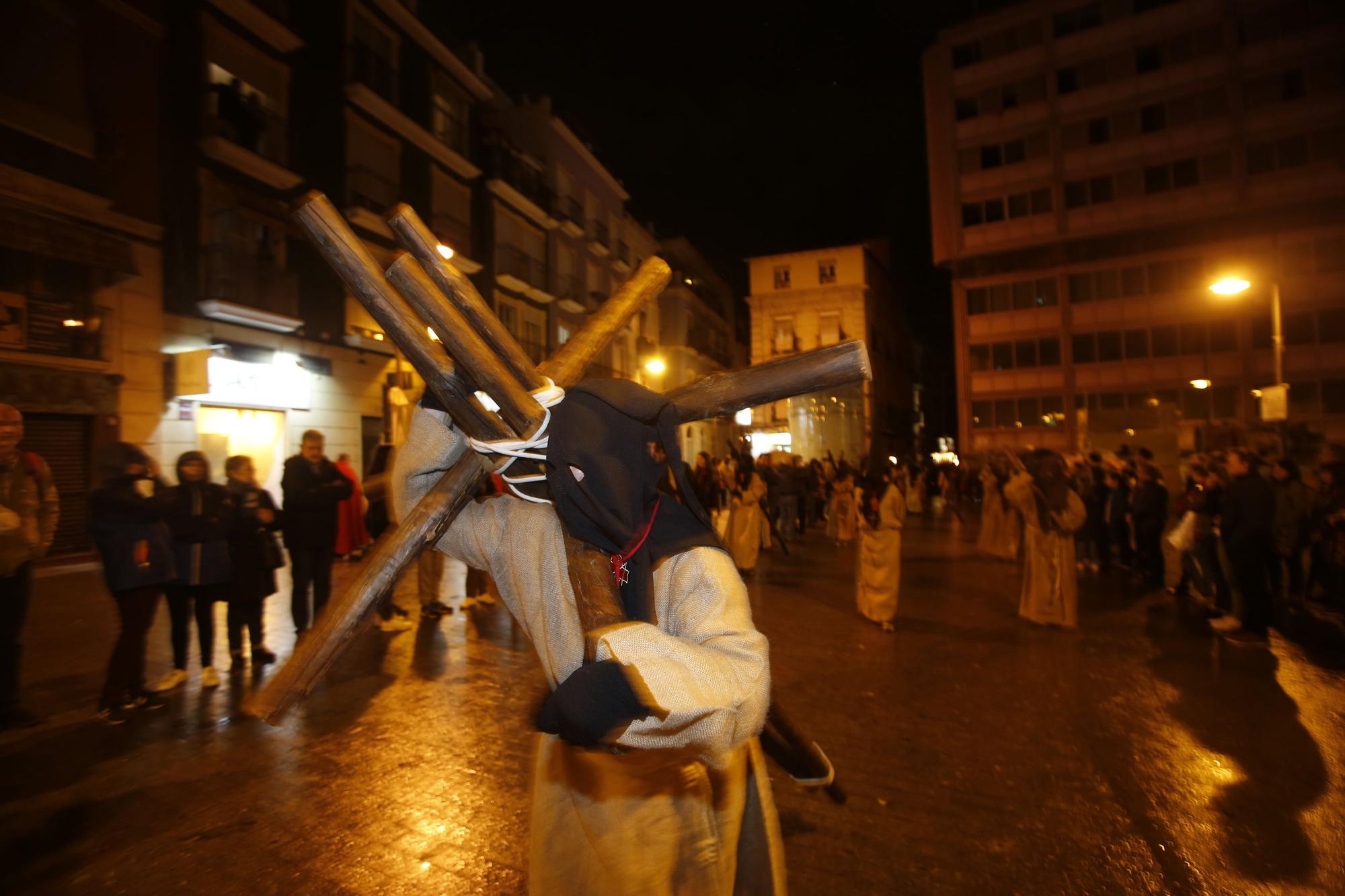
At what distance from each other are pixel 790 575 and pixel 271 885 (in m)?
8.76

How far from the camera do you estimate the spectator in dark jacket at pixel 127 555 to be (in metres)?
4.59

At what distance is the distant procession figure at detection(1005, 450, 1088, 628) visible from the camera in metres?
7.17

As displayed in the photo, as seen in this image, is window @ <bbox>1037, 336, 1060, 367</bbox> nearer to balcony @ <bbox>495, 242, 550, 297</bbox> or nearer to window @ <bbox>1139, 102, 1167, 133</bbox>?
window @ <bbox>1139, 102, 1167, 133</bbox>

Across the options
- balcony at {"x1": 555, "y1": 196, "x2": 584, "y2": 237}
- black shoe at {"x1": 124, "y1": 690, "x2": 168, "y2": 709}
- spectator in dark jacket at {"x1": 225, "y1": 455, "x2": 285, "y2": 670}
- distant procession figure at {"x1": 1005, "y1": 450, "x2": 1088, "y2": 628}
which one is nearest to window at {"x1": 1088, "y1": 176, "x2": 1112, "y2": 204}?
balcony at {"x1": 555, "y1": 196, "x2": 584, "y2": 237}

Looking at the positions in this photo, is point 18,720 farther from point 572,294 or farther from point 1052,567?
point 572,294

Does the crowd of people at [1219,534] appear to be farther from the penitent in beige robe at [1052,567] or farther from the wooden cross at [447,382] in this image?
the wooden cross at [447,382]

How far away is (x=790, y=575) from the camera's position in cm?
1078

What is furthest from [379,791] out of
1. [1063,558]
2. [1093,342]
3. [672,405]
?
[1093,342]

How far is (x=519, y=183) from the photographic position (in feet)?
83.9

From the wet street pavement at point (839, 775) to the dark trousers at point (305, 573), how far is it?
50 centimetres

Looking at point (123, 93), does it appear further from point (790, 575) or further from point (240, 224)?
point (790, 575)

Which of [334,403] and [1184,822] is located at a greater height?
[334,403]

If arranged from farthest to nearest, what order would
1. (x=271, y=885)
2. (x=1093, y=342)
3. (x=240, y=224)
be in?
(x=1093, y=342) < (x=240, y=224) < (x=271, y=885)

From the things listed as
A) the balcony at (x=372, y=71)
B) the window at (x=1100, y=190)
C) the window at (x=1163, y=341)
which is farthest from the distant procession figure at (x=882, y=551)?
A: the window at (x=1100, y=190)
